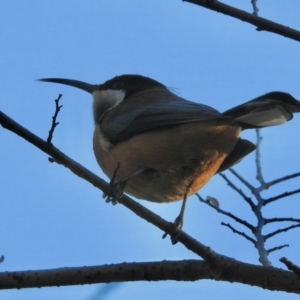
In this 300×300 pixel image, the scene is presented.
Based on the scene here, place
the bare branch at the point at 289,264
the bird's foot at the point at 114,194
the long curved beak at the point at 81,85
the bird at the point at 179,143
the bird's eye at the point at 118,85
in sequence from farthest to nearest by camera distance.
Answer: the bird's eye at the point at 118,85 < the long curved beak at the point at 81,85 < the bird at the point at 179,143 < the bird's foot at the point at 114,194 < the bare branch at the point at 289,264

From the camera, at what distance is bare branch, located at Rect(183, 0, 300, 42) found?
3359 millimetres

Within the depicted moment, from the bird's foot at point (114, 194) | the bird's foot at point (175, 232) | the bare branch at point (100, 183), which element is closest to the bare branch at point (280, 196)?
the bird's foot at point (175, 232)

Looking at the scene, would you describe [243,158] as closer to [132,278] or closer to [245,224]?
[245,224]

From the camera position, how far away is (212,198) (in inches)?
215

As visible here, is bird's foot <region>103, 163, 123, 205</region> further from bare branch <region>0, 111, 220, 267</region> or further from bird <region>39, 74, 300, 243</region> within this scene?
bird <region>39, 74, 300, 243</region>

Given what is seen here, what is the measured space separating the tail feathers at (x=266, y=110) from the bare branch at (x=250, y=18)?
1.41 metres

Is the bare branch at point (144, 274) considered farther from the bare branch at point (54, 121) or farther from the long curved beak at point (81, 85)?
the long curved beak at point (81, 85)

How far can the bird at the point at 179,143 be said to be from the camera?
505cm

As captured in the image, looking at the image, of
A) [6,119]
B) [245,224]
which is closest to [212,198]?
[245,224]

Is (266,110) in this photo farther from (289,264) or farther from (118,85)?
(118,85)

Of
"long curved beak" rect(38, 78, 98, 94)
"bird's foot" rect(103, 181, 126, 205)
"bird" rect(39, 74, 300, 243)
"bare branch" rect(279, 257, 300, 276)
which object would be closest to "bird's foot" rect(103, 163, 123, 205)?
"bird's foot" rect(103, 181, 126, 205)

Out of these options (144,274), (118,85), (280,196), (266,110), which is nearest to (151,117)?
(266,110)

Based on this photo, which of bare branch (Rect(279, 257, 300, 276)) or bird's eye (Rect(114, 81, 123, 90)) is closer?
bare branch (Rect(279, 257, 300, 276))

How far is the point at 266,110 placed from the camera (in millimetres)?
4914
